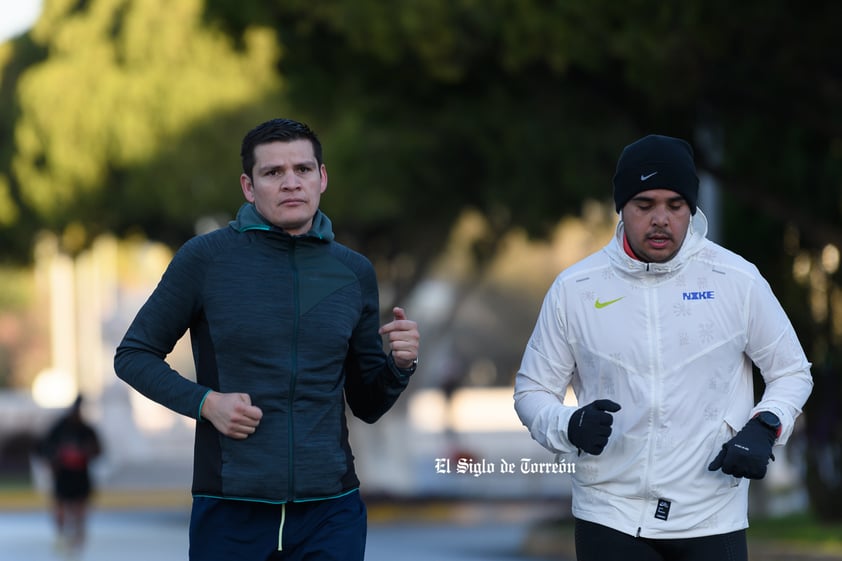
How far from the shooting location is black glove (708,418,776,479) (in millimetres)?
4371

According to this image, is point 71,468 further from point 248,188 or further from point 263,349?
point 263,349

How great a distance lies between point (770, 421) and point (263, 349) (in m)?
1.30

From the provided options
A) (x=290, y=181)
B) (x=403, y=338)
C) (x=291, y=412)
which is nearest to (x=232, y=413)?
(x=291, y=412)

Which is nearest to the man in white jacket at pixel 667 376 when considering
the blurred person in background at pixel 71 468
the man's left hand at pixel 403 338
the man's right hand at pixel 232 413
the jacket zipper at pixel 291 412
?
the man's left hand at pixel 403 338

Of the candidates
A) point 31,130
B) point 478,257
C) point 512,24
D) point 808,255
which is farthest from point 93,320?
point 512,24

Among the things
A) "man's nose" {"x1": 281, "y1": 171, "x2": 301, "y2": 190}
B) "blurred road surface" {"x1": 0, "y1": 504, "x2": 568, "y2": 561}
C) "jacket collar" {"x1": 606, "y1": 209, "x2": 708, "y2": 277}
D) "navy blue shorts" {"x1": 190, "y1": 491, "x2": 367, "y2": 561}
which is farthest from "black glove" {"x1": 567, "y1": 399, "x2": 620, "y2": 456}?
"blurred road surface" {"x1": 0, "y1": 504, "x2": 568, "y2": 561}

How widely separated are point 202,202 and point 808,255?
31.7 feet

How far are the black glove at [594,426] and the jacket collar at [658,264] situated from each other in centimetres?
40

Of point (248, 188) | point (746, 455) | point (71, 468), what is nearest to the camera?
point (746, 455)

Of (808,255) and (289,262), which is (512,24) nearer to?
(808,255)

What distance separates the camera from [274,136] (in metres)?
4.67

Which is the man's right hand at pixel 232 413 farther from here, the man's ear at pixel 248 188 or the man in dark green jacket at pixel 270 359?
the man's ear at pixel 248 188

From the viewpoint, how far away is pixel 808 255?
15891 millimetres

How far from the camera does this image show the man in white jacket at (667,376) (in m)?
4.56
